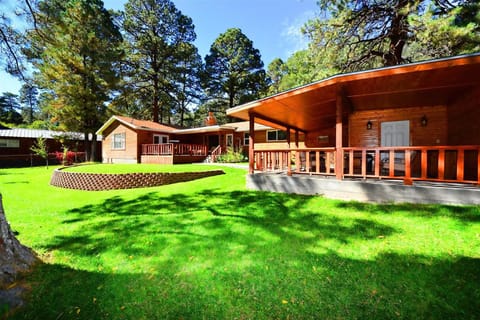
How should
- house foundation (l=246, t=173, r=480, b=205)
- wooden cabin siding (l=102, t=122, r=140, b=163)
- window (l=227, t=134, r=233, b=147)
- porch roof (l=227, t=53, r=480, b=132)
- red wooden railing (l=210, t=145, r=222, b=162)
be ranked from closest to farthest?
1. house foundation (l=246, t=173, r=480, b=205)
2. porch roof (l=227, t=53, r=480, b=132)
3. red wooden railing (l=210, t=145, r=222, b=162)
4. wooden cabin siding (l=102, t=122, r=140, b=163)
5. window (l=227, t=134, r=233, b=147)

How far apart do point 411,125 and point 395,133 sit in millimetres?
518

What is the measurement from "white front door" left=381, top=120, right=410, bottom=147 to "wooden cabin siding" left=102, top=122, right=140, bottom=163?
1639 centimetres

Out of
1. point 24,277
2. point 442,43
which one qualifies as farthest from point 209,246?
point 442,43

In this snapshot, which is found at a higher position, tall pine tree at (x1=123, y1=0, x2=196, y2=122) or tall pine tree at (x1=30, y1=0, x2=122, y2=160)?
tall pine tree at (x1=123, y1=0, x2=196, y2=122)

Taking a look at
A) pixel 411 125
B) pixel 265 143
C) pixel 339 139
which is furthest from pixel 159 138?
pixel 411 125

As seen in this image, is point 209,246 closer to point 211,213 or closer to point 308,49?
point 211,213

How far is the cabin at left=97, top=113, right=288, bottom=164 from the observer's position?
1628 centimetres

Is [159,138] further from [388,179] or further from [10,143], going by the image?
[388,179]

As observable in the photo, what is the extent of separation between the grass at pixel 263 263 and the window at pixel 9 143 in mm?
21743

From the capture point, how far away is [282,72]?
1187 inches

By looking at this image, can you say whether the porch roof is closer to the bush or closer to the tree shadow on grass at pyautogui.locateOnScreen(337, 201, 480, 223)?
the tree shadow on grass at pyautogui.locateOnScreen(337, 201, 480, 223)

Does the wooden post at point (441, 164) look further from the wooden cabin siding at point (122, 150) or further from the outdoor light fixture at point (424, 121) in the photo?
the wooden cabin siding at point (122, 150)

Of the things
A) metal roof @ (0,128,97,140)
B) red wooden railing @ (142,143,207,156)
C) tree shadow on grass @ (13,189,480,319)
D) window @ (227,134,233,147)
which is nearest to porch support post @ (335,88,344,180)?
tree shadow on grass @ (13,189,480,319)

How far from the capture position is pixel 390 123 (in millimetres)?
7840
